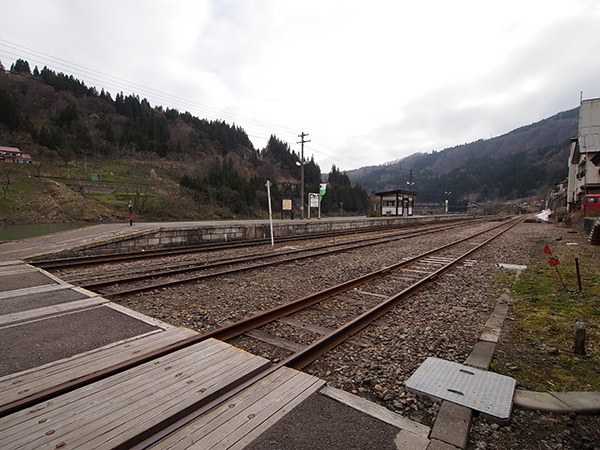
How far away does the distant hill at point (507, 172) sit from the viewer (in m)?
128

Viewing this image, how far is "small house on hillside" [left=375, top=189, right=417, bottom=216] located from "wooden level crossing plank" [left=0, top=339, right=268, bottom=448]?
49642 mm

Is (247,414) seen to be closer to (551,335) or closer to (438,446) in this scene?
(438,446)

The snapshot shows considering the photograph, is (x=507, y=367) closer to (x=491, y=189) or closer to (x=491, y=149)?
(x=491, y=189)

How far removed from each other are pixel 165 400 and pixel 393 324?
3.36 metres

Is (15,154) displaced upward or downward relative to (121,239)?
upward

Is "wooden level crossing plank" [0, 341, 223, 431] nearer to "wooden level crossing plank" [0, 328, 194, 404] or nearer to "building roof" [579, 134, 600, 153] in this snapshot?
"wooden level crossing plank" [0, 328, 194, 404]

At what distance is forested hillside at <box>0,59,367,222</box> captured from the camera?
37906 mm

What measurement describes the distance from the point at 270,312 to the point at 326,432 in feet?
8.74

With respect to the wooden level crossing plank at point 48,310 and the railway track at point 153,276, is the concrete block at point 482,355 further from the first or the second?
the railway track at point 153,276

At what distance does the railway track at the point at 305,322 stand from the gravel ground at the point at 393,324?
16 centimetres

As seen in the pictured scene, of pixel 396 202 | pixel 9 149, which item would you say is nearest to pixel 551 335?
pixel 396 202

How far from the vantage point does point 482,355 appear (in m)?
3.56

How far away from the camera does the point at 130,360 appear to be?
3066 millimetres

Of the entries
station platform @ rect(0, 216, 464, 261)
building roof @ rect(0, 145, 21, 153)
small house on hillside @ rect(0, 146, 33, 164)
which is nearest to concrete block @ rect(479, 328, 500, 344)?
station platform @ rect(0, 216, 464, 261)
